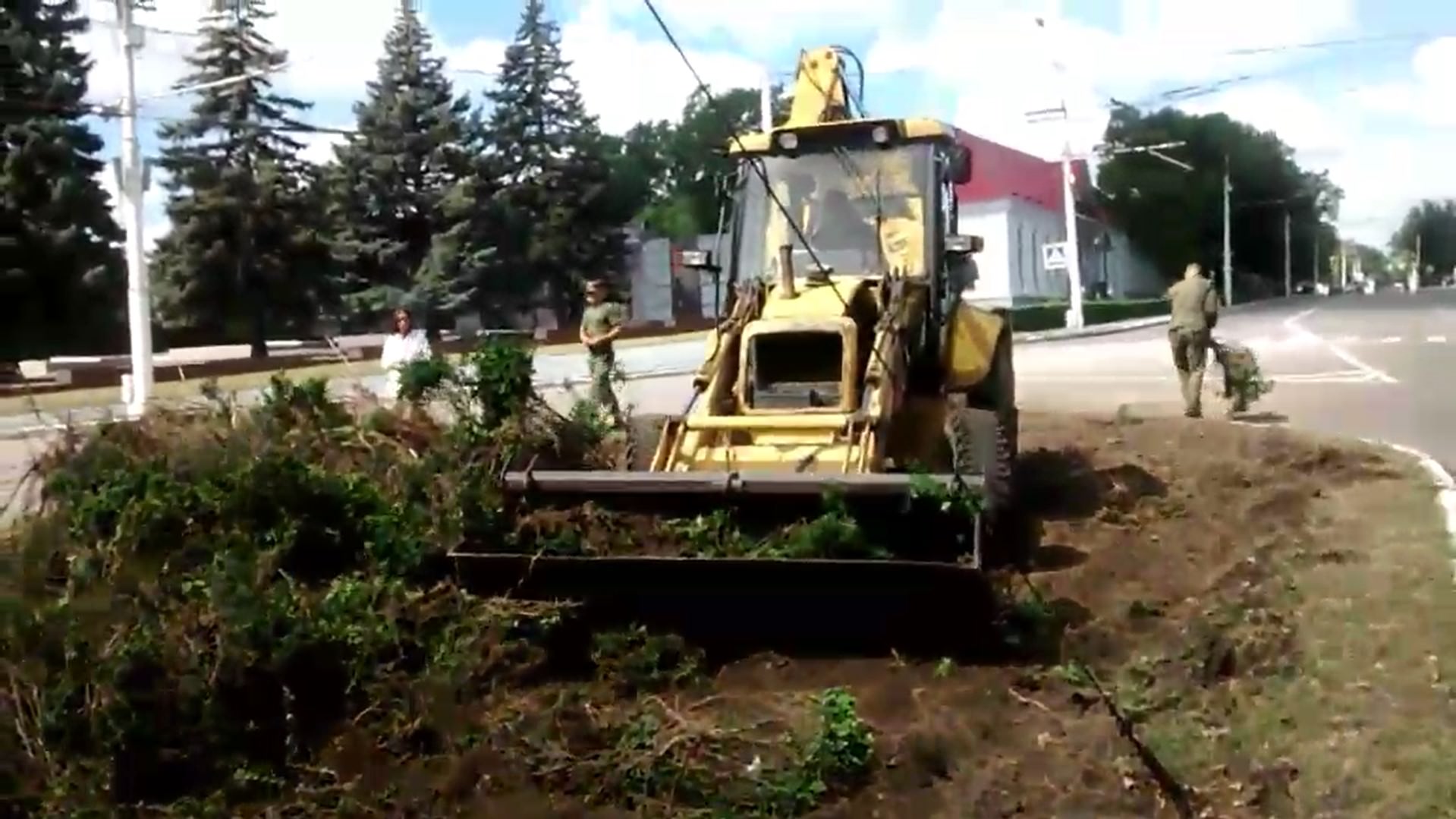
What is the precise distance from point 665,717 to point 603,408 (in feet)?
12.4

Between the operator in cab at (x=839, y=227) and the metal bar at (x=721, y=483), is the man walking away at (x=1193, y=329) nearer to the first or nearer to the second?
the operator in cab at (x=839, y=227)

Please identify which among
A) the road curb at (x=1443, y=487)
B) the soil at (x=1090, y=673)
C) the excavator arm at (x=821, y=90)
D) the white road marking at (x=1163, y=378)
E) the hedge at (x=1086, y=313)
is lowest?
the soil at (x=1090, y=673)

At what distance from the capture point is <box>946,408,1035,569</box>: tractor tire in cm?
812

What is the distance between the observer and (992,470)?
8484 mm

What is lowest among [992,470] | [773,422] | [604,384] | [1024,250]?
[992,470]

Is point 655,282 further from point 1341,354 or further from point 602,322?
point 602,322

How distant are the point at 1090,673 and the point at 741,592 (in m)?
1.53

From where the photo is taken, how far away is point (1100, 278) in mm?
91125

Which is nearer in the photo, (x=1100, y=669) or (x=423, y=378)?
(x=1100, y=669)

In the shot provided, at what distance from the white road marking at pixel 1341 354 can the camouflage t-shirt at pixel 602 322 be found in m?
14.7

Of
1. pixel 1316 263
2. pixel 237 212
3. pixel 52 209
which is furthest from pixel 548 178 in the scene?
pixel 1316 263

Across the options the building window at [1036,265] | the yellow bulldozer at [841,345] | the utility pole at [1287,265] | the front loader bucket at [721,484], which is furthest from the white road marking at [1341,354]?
the utility pole at [1287,265]

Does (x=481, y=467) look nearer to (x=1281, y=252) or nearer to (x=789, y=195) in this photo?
(x=789, y=195)

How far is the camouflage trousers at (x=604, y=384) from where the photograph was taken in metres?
9.71
